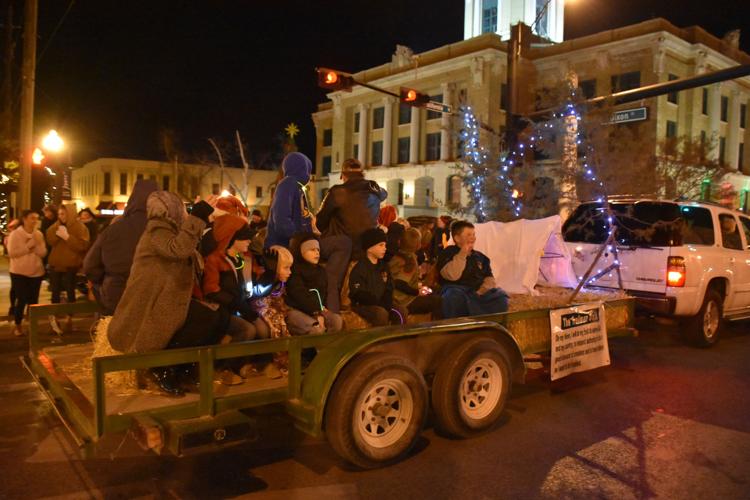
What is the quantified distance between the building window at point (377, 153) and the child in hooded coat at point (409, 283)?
4895 cm

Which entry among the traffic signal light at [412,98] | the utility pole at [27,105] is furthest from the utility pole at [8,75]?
the traffic signal light at [412,98]

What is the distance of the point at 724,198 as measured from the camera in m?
21.8

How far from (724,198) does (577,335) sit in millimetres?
18459

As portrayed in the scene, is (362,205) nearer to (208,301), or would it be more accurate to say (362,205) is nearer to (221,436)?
(208,301)

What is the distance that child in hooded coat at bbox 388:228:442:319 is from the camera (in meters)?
6.45

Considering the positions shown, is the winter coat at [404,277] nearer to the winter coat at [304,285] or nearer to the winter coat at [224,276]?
the winter coat at [304,285]

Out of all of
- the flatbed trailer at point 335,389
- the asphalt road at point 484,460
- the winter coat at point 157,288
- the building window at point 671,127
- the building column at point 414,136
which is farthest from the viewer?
the building column at point 414,136

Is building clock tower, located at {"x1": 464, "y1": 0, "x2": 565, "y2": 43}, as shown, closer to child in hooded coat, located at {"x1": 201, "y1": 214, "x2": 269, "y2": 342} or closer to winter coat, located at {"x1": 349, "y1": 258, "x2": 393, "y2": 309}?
winter coat, located at {"x1": 349, "y1": 258, "x2": 393, "y2": 309}

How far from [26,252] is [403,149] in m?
45.5

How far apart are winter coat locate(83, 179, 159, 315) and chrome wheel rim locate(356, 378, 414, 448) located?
2439mm

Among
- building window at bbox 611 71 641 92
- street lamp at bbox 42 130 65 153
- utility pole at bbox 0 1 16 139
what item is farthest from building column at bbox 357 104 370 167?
street lamp at bbox 42 130 65 153

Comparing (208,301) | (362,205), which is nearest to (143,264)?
(208,301)

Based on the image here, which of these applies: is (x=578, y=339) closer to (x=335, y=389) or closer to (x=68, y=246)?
(x=335, y=389)

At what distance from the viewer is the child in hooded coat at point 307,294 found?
5.21 metres
